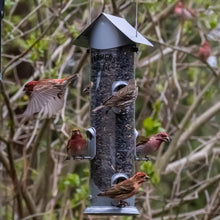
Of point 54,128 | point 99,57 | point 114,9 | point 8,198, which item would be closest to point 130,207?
point 99,57

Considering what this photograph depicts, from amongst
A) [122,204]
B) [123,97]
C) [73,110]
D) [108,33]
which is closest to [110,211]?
[122,204]

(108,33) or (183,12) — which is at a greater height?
(183,12)

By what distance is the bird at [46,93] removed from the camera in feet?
22.0

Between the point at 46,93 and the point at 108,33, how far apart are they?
82 centimetres

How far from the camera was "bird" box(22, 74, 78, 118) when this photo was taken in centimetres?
670

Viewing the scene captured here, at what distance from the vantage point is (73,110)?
10734mm

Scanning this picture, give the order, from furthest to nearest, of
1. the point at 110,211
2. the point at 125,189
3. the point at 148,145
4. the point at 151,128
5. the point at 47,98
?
Answer: 1. the point at 151,128
2. the point at 148,145
3. the point at 47,98
4. the point at 110,211
5. the point at 125,189

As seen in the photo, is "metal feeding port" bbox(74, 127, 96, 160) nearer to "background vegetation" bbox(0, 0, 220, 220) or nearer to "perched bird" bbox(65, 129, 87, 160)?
"perched bird" bbox(65, 129, 87, 160)

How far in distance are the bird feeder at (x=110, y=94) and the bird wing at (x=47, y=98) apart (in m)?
0.32

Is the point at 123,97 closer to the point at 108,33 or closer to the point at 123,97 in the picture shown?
the point at 123,97

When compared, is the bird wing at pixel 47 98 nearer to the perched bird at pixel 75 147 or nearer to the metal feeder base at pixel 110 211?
the perched bird at pixel 75 147

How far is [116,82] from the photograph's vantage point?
6.77 meters

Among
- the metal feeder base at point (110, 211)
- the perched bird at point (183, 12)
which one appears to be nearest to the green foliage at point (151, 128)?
the metal feeder base at point (110, 211)

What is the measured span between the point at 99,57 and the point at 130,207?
1.48 m
